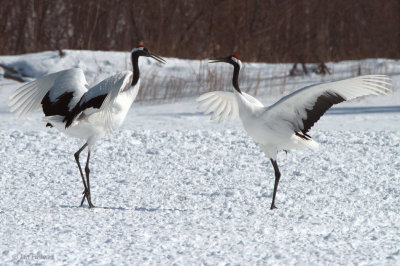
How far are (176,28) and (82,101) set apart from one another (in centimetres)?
1512

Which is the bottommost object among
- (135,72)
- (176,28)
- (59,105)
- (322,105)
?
(59,105)

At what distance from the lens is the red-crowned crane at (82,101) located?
18.1ft

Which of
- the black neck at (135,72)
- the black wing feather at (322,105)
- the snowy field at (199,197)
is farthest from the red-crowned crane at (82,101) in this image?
the black wing feather at (322,105)

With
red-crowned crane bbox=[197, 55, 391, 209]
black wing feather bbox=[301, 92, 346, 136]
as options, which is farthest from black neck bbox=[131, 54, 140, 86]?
black wing feather bbox=[301, 92, 346, 136]

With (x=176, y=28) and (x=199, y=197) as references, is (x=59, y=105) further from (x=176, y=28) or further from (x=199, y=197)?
(x=176, y=28)

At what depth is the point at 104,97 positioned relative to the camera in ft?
17.9

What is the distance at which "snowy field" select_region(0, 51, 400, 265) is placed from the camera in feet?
13.9

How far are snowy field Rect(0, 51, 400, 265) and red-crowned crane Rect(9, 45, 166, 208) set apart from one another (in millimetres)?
712


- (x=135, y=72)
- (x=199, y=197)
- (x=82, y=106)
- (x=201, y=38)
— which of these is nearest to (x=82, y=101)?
(x=82, y=106)

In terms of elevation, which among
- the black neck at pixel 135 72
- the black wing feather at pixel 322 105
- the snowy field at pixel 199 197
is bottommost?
the snowy field at pixel 199 197

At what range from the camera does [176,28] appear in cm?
2047

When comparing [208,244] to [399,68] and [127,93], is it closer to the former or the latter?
[127,93]

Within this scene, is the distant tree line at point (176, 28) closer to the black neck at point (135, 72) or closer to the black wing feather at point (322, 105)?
the black neck at point (135, 72)

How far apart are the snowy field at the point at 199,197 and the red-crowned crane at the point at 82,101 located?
0.71 m
